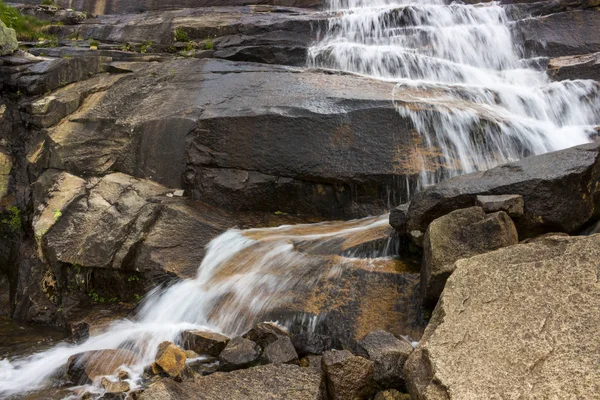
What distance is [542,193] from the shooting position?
213 inches

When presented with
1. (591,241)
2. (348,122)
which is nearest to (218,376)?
Answer: (591,241)

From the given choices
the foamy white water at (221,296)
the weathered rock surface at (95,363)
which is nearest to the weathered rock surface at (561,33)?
the foamy white water at (221,296)

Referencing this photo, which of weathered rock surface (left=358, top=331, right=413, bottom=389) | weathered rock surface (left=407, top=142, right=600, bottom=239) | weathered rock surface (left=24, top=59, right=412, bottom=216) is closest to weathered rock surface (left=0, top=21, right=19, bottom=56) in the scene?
weathered rock surface (left=24, top=59, right=412, bottom=216)

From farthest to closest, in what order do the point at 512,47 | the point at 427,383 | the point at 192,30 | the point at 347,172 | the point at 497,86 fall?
the point at 192,30 → the point at 512,47 → the point at 497,86 → the point at 347,172 → the point at 427,383

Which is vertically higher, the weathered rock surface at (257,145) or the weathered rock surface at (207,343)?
the weathered rock surface at (257,145)

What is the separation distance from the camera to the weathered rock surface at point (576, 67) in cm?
1071

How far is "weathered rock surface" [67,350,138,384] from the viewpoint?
514cm

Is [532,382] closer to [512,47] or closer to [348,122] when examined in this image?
[348,122]

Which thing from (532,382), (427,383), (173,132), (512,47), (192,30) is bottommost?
(427,383)

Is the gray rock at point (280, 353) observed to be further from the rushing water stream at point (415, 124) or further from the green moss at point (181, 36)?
the green moss at point (181, 36)

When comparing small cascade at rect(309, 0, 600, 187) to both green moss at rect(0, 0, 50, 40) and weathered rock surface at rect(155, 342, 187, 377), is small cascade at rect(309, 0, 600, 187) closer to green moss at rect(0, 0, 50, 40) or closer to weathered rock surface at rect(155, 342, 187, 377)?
weathered rock surface at rect(155, 342, 187, 377)

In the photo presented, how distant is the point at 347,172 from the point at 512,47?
723 centimetres

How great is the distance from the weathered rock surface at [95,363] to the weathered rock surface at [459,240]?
3.21m

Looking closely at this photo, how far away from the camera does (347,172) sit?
26.0ft
